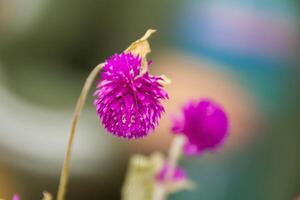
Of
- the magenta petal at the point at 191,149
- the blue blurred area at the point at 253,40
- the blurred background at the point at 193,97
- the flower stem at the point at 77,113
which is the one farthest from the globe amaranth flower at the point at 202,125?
the blue blurred area at the point at 253,40

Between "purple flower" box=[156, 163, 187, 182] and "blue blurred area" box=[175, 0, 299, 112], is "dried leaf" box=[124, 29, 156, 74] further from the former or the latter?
"blue blurred area" box=[175, 0, 299, 112]

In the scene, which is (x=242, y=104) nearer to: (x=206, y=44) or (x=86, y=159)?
(x=206, y=44)

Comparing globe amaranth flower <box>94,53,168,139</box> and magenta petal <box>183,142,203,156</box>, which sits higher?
globe amaranth flower <box>94,53,168,139</box>

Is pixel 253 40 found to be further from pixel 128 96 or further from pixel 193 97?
pixel 128 96

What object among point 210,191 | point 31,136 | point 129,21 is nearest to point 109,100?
point 210,191

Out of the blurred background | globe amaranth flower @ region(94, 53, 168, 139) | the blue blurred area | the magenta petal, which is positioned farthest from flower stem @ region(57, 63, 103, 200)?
the blue blurred area

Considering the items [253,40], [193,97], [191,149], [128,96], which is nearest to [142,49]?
[128,96]
